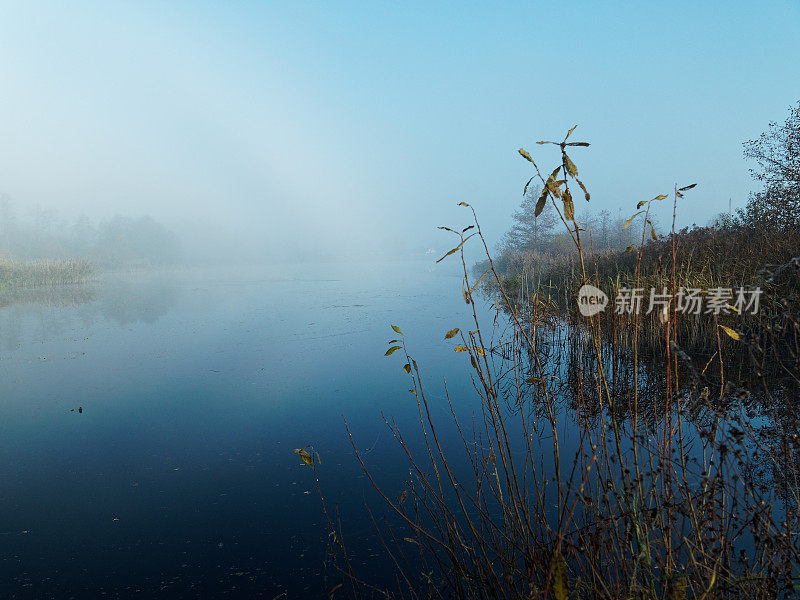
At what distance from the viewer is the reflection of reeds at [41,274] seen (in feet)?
61.3

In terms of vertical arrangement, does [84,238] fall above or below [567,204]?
Answer: above

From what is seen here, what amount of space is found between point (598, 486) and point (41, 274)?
2461 centimetres

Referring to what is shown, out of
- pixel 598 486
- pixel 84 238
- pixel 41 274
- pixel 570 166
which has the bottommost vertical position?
pixel 598 486

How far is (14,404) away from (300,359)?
357 cm

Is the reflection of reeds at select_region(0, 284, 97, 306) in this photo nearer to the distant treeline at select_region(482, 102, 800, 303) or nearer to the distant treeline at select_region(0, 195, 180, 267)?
the distant treeline at select_region(482, 102, 800, 303)

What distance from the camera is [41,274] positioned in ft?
65.1

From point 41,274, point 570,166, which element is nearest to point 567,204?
point 570,166

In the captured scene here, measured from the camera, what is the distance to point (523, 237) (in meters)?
30.2

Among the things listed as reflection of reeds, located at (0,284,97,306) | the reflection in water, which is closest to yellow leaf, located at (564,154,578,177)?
the reflection in water

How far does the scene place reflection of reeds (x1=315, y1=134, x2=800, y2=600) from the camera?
1.38m

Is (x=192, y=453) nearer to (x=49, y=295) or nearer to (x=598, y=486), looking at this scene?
(x=598, y=486)

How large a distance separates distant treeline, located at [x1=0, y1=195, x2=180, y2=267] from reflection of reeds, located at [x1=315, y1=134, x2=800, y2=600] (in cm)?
4471

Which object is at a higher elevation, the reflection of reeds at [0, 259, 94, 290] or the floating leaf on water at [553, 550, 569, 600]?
the reflection of reeds at [0, 259, 94, 290]

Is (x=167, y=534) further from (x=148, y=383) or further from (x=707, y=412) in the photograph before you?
(x=707, y=412)
